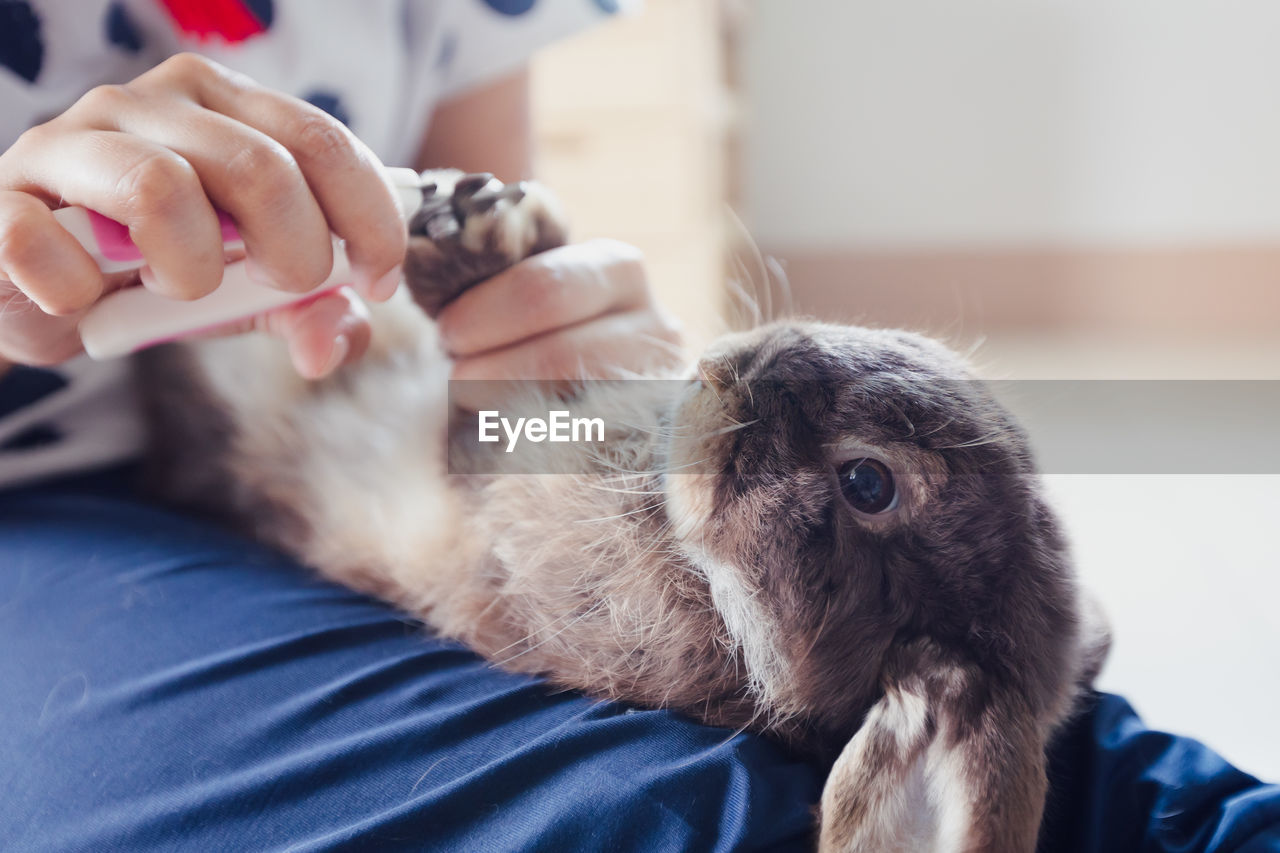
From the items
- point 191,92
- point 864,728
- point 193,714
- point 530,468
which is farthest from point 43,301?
point 864,728

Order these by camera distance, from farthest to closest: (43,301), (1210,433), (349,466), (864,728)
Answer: (1210,433), (349,466), (864,728), (43,301)

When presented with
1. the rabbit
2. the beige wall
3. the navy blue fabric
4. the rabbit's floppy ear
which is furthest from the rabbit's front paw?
the beige wall

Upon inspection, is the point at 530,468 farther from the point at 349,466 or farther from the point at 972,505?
the point at 972,505

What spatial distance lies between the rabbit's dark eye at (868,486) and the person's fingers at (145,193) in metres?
0.55

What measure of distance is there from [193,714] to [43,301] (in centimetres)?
37

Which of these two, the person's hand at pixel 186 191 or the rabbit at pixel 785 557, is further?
the rabbit at pixel 785 557

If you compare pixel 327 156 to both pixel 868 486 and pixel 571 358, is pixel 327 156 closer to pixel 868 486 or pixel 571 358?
pixel 571 358

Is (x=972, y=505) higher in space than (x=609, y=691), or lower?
higher

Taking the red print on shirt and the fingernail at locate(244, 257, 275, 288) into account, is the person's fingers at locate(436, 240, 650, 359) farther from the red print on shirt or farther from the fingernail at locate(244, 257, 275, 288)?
the red print on shirt

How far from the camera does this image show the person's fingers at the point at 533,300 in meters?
0.99

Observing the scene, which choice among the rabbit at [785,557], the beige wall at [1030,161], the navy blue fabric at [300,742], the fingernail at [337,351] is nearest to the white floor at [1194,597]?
the rabbit at [785,557]

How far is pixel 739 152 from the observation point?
4.44 m

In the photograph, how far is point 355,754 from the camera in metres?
0.77

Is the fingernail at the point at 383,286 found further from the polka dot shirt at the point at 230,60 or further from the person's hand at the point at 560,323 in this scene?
the polka dot shirt at the point at 230,60
